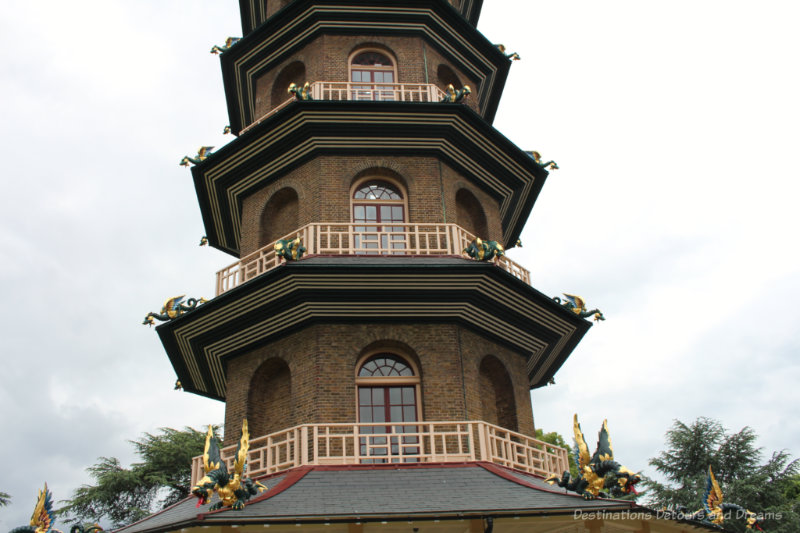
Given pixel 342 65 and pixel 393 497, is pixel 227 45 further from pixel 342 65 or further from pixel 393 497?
pixel 393 497

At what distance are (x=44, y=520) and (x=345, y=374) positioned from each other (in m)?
5.58

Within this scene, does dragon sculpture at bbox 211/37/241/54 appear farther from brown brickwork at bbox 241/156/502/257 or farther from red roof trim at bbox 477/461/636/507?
red roof trim at bbox 477/461/636/507

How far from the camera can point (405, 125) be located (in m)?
15.6

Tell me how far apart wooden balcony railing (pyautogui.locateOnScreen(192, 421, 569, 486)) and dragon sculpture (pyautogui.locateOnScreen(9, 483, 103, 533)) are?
2.33 meters

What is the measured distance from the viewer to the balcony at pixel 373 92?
16.4 metres

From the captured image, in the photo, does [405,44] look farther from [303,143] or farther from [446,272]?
[446,272]

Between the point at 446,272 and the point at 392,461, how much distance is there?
368 centimetres

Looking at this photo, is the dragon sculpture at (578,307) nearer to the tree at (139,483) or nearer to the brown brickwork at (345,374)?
the brown brickwork at (345,374)

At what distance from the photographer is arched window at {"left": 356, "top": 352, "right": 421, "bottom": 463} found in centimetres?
1305

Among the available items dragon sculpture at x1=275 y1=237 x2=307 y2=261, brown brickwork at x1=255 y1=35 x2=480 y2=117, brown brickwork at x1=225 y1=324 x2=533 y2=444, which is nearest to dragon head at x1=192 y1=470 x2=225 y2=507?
brown brickwork at x1=225 y1=324 x2=533 y2=444

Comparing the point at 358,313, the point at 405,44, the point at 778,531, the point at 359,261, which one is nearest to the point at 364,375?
the point at 358,313

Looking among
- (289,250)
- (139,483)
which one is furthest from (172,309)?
(139,483)

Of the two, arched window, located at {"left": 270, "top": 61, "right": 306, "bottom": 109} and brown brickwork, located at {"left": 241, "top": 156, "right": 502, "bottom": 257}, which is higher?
arched window, located at {"left": 270, "top": 61, "right": 306, "bottom": 109}

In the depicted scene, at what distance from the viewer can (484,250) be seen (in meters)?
13.7
